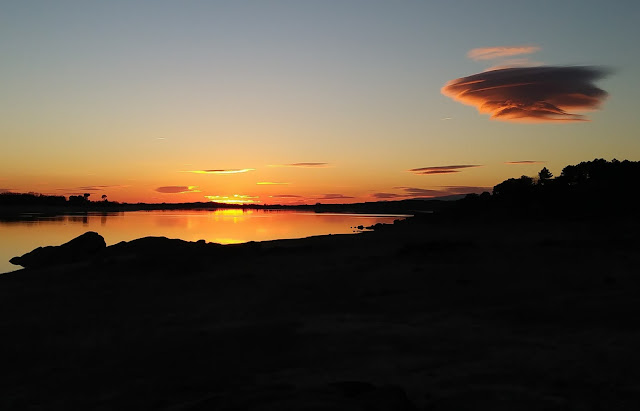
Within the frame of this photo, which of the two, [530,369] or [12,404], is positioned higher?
[530,369]

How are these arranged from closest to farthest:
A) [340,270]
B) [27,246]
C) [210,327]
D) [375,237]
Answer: [210,327], [340,270], [375,237], [27,246]

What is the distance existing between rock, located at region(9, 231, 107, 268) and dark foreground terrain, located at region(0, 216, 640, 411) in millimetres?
7351

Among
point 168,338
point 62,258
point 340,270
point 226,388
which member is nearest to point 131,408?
point 226,388

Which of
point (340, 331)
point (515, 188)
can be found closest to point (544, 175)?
point (515, 188)

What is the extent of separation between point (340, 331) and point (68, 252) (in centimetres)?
2226

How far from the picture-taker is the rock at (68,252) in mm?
27172

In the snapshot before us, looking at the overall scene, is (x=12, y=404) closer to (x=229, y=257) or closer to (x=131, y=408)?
(x=131, y=408)

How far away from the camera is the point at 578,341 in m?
8.59

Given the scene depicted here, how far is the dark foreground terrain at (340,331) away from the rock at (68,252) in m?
7.35

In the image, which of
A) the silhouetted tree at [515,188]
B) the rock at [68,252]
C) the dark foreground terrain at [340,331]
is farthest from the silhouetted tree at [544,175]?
the rock at [68,252]

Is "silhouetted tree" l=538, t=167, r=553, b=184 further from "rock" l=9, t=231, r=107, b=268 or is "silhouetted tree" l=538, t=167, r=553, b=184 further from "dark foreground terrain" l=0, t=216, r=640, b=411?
"rock" l=9, t=231, r=107, b=268

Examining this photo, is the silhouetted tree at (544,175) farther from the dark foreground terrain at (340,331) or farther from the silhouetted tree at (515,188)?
the dark foreground terrain at (340,331)

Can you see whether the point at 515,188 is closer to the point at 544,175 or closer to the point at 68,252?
the point at 544,175

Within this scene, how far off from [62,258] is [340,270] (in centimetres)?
1757
